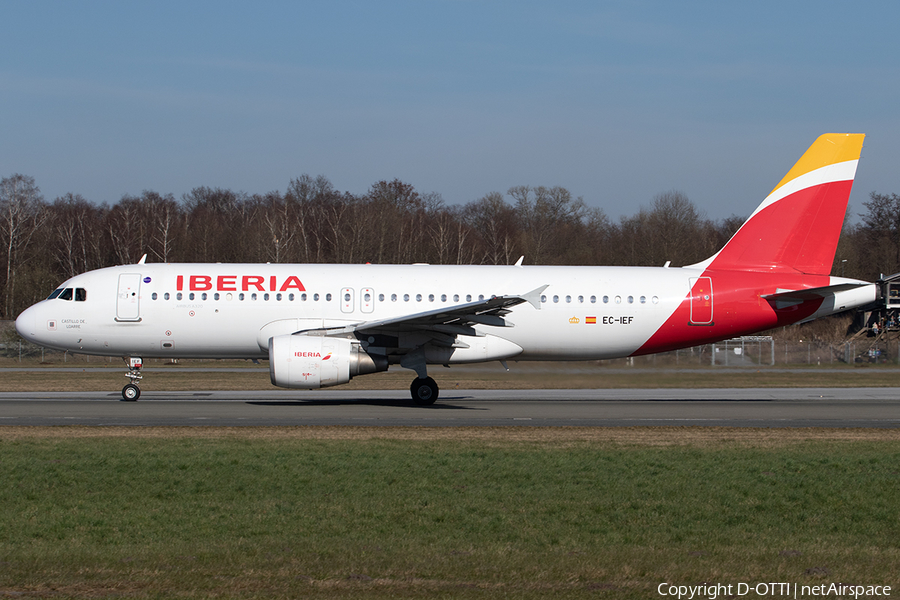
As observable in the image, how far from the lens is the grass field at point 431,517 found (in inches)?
267

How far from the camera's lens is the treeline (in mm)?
65250

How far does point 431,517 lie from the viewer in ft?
28.7

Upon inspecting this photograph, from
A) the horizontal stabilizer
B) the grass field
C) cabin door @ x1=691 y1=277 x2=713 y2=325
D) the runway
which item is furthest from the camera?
cabin door @ x1=691 y1=277 x2=713 y2=325

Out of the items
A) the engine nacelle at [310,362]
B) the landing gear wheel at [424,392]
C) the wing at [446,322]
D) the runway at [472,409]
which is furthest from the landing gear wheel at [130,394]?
the landing gear wheel at [424,392]

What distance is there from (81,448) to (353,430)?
500cm

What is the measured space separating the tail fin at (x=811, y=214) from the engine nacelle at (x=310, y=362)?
428 inches

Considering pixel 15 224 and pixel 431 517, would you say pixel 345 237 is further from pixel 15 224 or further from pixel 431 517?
pixel 431 517

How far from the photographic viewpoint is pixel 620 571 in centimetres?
699

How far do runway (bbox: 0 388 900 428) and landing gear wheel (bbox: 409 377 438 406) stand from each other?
312 millimetres

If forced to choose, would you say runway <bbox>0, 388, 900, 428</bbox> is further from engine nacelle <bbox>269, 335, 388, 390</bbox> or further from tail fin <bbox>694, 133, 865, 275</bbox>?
tail fin <bbox>694, 133, 865, 275</bbox>

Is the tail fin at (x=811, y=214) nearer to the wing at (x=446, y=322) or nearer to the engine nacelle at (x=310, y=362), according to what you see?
the wing at (x=446, y=322)

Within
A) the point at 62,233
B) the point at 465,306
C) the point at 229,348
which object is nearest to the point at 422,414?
the point at 465,306

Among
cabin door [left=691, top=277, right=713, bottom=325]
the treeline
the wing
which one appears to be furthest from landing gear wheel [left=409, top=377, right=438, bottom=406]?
the treeline

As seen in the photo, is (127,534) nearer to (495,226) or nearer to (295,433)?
(295,433)
